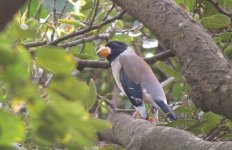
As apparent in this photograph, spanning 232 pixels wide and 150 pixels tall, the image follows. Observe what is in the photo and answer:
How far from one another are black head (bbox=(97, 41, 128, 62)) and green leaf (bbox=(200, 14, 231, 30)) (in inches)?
60.2

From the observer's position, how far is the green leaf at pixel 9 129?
57 centimetres

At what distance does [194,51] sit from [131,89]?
2.02 m

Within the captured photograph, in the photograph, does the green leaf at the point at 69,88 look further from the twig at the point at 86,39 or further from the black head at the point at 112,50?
the black head at the point at 112,50

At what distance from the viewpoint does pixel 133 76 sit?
12.2ft

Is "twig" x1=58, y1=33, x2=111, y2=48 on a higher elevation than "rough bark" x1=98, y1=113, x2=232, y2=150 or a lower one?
lower

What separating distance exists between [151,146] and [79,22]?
1.23 metres

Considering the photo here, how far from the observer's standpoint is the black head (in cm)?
367

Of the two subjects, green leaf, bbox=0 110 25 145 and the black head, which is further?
the black head

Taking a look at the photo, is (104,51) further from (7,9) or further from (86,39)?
(7,9)

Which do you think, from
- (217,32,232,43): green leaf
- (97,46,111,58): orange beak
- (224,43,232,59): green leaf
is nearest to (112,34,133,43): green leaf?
(97,46,111,58): orange beak

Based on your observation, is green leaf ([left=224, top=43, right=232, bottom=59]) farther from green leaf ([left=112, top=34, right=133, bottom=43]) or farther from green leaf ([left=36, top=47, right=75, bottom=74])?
green leaf ([left=36, top=47, right=75, bottom=74])

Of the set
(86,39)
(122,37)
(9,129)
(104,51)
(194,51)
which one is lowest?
(104,51)

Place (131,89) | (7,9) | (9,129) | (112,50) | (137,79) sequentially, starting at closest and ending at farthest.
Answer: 1. (7,9)
2. (9,129)
3. (131,89)
4. (137,79)
5. (112,50)

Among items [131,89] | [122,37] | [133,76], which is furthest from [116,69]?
[122,37]
